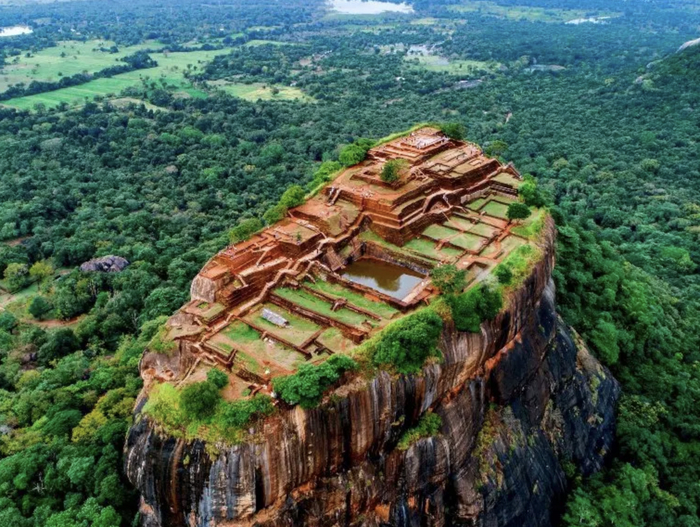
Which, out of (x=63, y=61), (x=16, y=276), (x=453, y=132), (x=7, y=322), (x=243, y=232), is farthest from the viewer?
(x=63, y=61)

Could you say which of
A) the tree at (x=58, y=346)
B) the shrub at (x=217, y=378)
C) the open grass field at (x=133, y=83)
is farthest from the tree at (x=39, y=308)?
the open grass field at (x=133, y=83)

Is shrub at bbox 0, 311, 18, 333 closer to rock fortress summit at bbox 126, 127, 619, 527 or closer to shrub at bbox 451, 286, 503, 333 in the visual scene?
rock fortress summit at bbox 126, 127, 619, 527

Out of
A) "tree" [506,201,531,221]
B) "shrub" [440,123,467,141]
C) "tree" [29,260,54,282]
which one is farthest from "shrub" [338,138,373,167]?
"tree" [29,260,54,282]

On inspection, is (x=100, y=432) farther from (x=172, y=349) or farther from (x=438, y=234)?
(x=438, y=234)

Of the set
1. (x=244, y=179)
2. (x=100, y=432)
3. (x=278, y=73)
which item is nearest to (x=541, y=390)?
(x=100, y=432)

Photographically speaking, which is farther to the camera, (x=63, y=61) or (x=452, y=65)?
(x=452, y=65)

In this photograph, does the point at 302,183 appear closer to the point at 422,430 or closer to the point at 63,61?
the point at 422,430

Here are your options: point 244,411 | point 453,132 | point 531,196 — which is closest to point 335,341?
point 244,411
